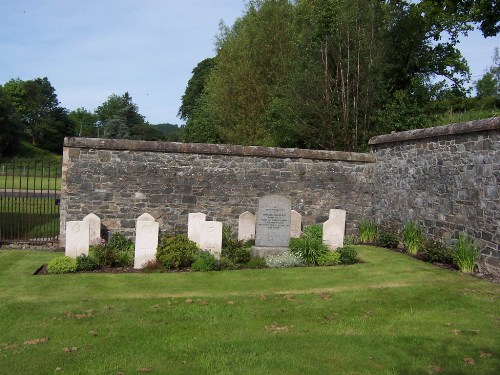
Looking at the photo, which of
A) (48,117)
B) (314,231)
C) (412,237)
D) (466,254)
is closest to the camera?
(466,254)

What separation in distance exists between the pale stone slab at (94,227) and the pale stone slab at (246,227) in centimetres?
390

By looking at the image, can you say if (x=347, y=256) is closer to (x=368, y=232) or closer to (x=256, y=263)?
(x=256, y=263)

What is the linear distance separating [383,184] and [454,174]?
12.4 feet

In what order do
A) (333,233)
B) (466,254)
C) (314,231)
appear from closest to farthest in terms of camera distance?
(466,254)
(333,233)
(314,231)

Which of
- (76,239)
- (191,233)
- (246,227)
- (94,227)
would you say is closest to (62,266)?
(76,239)

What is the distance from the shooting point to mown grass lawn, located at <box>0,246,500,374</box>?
5812 mm

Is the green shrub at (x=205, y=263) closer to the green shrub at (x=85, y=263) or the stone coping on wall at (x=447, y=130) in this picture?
the green shrub at (x=85, y=263)

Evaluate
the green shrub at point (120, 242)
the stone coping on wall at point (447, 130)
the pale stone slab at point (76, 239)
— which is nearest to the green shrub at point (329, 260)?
the stone coping on wall at point (447, 130)

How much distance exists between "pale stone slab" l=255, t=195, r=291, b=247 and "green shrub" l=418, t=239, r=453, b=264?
341cm

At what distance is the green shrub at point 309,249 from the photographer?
12.1 meters

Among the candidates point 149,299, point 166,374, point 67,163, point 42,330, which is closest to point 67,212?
point 67,163

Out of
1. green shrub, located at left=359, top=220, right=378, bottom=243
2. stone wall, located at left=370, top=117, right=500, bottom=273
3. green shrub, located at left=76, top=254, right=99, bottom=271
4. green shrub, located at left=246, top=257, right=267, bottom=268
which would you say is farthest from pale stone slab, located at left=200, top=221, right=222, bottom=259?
stone wall, located at left=370, top=117, right=500, bottom=273

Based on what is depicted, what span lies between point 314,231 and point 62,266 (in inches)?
268

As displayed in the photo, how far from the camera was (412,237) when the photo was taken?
1330 centimetres
